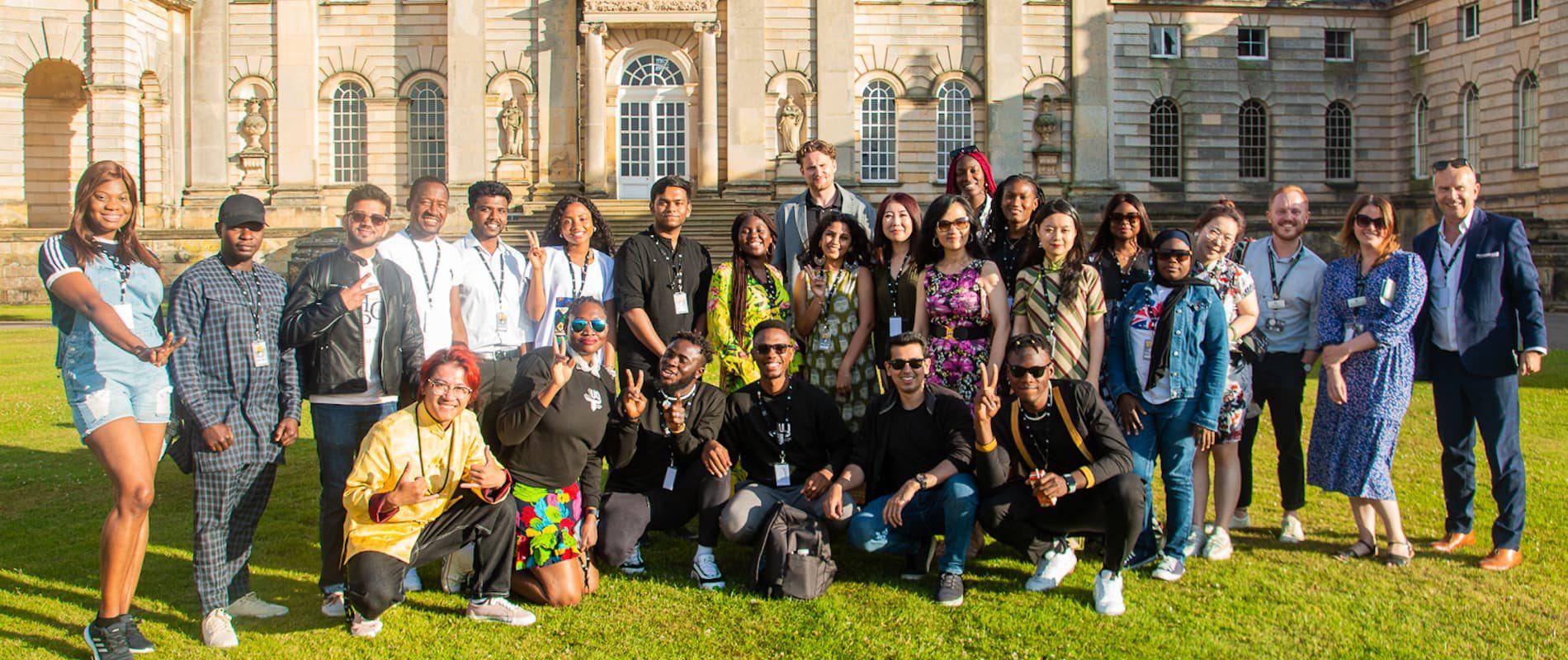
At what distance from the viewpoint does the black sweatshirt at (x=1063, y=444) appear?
5.74 metres

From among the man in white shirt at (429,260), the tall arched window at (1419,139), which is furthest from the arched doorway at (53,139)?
the tall arched window at (1419,139)

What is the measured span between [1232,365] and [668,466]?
3.38m

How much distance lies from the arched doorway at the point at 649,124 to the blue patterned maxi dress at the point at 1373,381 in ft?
72.3

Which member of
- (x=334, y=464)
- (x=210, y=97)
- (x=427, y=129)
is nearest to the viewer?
(x=334, y=464)

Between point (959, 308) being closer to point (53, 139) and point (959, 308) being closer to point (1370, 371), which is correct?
point (1370, 371)

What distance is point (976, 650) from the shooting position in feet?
A: 16.6

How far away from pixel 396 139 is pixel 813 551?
25.2 meters

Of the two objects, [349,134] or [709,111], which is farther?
[349,134]

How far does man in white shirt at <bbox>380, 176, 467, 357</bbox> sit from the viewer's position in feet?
20.1

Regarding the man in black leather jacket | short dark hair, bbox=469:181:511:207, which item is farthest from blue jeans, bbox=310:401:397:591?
short dark hair, bbox=469:181:511:207

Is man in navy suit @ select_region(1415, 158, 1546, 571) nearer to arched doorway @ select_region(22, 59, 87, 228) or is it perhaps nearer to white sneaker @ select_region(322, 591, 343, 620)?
white sneaker @ select_region(322, 591, 343, 620)

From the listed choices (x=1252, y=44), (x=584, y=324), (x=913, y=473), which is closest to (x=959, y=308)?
(x=913, y=473)

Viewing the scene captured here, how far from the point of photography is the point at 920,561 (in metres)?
6.10

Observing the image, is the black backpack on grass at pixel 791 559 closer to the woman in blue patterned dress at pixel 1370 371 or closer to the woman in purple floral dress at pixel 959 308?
the woman in purple floral dress at pixel 959 308
